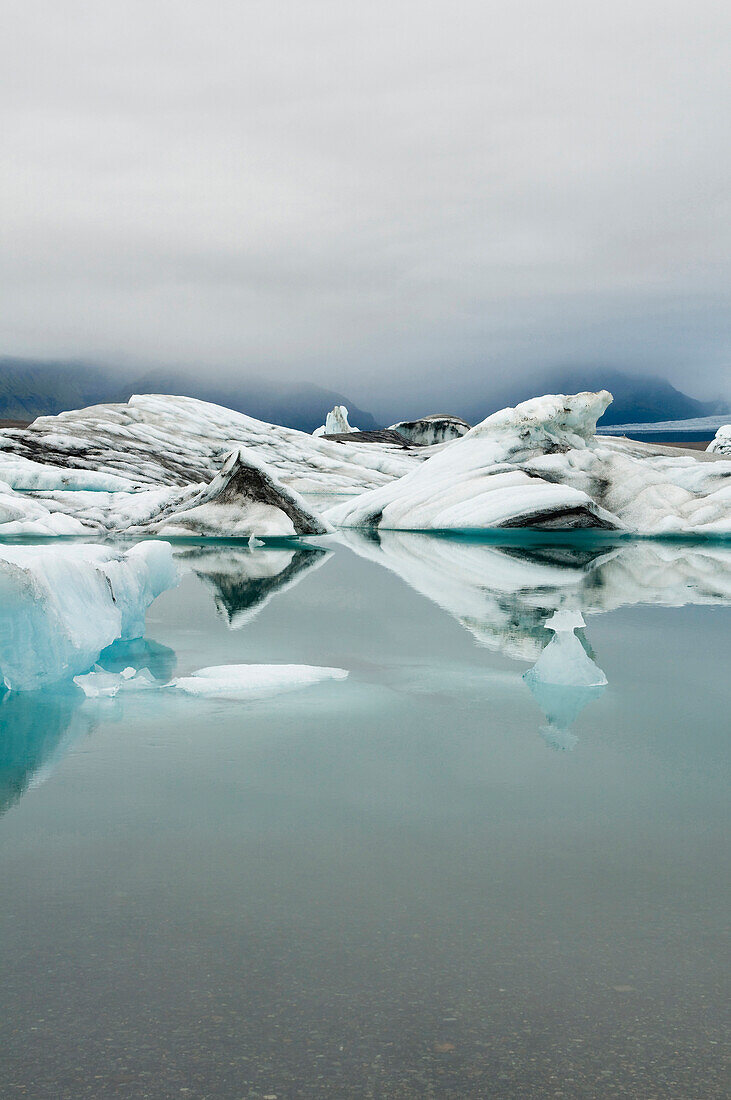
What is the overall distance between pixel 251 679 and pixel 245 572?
706cm

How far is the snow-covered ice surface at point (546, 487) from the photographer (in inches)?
746

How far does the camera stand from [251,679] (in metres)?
5.52

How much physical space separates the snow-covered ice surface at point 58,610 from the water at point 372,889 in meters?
0.23

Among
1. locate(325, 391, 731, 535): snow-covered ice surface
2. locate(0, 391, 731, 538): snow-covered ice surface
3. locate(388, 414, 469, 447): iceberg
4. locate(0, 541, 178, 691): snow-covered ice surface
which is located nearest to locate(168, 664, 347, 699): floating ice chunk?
locate(0, 541, 178, 691): snow-covered ice surface

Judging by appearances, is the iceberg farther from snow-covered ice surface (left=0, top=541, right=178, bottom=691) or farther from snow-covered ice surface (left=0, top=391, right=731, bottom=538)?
snow-covered ice surface (left=0, top=541, right=178, bottom=691)

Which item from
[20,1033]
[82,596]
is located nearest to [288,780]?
[20,1033]

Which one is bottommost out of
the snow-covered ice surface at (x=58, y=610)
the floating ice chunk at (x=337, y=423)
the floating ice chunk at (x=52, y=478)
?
the snow-covered ice surface at (x=58, y=610)

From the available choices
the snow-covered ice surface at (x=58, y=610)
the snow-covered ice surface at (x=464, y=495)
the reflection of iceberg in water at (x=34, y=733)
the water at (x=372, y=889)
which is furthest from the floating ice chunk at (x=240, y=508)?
the reflection of iceberg in water at (x=34, y=733)

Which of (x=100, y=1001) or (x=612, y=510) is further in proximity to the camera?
(x=612, y=510)

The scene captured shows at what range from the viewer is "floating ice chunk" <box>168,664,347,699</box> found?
5301mm

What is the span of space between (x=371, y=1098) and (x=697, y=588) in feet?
34.1

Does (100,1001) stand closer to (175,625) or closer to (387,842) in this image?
(387,842)

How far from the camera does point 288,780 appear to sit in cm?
376

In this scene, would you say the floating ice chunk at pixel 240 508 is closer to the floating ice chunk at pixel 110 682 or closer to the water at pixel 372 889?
the floating ice chunk at pixel 110 682
